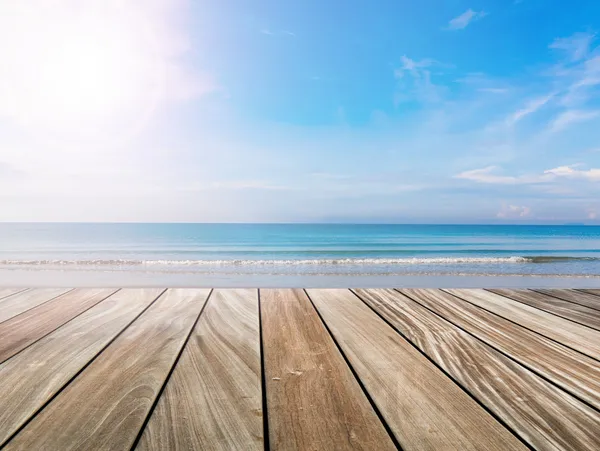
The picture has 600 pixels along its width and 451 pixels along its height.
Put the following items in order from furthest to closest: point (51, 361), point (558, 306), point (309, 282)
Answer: point (309, 282), point (558, 306), point (51, 361)

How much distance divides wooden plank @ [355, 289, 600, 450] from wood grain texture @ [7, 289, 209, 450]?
2.44 feet

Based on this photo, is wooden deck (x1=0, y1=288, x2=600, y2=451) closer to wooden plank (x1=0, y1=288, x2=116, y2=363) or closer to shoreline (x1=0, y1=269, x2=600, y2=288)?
wooden plank (x1=0, y1=288, x2=116, y2=363)

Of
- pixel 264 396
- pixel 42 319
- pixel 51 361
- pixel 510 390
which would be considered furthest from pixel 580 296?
pixel 42 319

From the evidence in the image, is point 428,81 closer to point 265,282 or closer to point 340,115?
point 340,115

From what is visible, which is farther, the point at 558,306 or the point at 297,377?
the point at 558,306

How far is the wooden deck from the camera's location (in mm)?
639

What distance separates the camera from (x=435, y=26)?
10539 millimetres

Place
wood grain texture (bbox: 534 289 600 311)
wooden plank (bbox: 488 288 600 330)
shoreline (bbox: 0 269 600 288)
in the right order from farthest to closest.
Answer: shoreline (bbox: 0 269 600 288) → wood grain texture (bbox: 534 289 600 311) → wooden plank (bbox: 488 288 600 330)

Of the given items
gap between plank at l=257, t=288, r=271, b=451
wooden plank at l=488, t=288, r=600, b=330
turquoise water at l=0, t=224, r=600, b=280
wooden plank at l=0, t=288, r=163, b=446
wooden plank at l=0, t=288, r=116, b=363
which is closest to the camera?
gap between plank at l=257, t=288, r=271, b=451

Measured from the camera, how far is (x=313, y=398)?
781mm

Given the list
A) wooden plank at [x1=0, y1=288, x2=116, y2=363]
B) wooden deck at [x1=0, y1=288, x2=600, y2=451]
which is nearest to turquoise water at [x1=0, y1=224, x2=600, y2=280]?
wooden plank at [x1=0, y1=288, x2=116, y2=363]

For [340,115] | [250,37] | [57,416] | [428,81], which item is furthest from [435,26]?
[57,416]

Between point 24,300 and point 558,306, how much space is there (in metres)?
2.71

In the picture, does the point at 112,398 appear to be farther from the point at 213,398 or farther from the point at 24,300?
the point at 24,300
